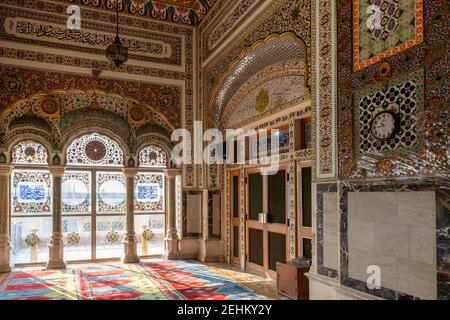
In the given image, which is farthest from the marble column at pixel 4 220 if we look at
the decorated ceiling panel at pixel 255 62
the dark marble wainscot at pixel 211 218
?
the decorated ceiling panel at pixel 255 62

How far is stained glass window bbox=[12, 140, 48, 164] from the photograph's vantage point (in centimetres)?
664

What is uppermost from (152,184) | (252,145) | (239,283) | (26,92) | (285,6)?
(285,6)

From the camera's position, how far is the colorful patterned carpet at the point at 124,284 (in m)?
4.86

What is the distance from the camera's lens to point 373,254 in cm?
318

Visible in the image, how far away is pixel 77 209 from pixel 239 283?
10.7ft

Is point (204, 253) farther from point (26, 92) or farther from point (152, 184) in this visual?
point (26, 92)

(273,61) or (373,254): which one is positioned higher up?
(273,61)

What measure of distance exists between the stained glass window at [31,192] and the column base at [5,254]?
464 millimetres

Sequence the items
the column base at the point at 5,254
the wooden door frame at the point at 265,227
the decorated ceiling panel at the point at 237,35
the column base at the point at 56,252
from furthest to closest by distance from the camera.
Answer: the column base at the point at 56,252 < the column base at the point at 5,254 < the wooden door frame at the point at 265,227 < the decorated ceiling panel at the point at 237,35

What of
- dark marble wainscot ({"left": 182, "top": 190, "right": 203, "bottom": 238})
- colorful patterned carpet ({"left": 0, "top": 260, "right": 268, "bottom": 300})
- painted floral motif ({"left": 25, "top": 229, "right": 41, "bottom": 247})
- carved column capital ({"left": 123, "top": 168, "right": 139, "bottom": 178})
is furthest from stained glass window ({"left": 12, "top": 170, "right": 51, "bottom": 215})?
dark marble wainscot ({"left": 182, "top": 190, "right": 203, "bottom": 238})

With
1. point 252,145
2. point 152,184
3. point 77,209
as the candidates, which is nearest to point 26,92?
point 77,209

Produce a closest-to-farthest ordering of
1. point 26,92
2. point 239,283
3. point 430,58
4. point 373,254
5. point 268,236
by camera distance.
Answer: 1. point 430,58
2. point 373,254
3. point 239,283
4. point 268,236
5. point 26,92

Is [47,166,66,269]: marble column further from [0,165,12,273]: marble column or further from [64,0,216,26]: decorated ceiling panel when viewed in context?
[64,0,216,26]: decorated ceiling panel

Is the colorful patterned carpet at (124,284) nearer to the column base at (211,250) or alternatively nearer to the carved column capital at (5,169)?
the column base at (211,250)
